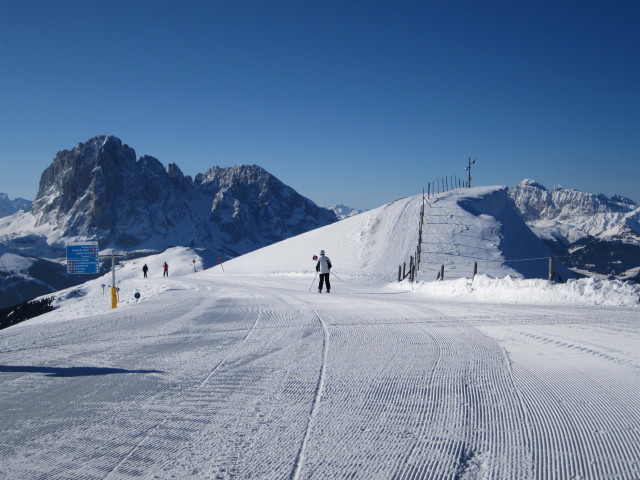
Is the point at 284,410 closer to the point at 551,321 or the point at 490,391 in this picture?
the point at 490,391

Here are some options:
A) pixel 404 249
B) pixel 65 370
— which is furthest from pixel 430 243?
pixel 65 370

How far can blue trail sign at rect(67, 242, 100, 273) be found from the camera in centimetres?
1666

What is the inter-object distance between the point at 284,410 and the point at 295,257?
43950mm

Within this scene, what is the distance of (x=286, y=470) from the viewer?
3037 millimetres

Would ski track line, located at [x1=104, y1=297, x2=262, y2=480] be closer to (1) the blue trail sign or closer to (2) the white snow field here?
(2) the white snow field

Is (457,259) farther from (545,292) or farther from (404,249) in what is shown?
(545,292)

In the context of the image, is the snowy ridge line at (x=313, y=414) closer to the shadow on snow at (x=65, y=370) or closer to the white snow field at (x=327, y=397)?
the white snow field at (x=327, y=397)

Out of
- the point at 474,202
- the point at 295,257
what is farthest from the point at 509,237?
the point at 295,257

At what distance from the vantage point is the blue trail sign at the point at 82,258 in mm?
16656

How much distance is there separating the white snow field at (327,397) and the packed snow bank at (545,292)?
164cm

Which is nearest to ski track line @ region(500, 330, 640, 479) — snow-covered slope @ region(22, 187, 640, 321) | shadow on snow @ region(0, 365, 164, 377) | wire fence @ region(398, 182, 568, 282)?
shadow on snow @ region(0, 365, 164, 377)

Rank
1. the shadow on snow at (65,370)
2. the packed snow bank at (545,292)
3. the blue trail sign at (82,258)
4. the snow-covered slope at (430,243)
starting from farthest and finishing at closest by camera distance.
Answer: the snow-covered slope at (430,243)
the blue trail sign at (82,258)
the packed snow bank at (545,292)
the shadow on snow at (65,370)

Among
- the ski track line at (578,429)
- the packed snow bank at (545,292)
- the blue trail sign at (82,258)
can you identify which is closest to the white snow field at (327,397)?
the ski track line at (578,429)

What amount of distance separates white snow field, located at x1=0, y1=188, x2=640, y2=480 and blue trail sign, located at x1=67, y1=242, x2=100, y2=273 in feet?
25.6
